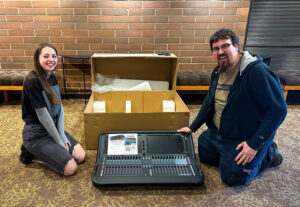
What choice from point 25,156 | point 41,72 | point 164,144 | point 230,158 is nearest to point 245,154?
point 230,158

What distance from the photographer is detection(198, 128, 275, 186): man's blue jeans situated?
63.2 inches

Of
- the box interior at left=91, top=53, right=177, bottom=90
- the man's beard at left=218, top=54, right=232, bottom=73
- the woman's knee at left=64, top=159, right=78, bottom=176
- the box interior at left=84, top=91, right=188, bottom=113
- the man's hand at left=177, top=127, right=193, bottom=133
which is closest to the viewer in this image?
the man's beard at left=218, top=54, right=232, bottom=73

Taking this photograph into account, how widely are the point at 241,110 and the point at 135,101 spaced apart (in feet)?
4.17

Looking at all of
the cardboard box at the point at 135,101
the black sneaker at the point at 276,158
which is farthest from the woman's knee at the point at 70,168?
the black sneaker at the point at 276,158

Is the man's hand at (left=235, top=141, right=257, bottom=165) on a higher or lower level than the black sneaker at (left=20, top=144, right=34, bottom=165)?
higher

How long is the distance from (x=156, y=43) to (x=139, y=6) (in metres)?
0.55

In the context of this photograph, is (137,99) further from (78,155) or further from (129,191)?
(129,191)

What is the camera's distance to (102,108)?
2.39m

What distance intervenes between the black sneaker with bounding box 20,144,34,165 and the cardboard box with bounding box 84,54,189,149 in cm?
46

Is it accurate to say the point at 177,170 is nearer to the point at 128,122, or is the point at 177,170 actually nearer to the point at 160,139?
the point at 160,139

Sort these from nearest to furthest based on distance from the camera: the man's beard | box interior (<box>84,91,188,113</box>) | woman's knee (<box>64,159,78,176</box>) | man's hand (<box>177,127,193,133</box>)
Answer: the man's beard < woman's knee (<box>64,159,78,176</box>) < man's hand (<box>177,127,193,133</box>) < box interior (<box>84,91,188,113</box>)

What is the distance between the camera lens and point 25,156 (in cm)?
183

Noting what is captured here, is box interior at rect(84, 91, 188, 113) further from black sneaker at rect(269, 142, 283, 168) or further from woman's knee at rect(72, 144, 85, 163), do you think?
black sneaker at rect(269, 142, 283, 168)

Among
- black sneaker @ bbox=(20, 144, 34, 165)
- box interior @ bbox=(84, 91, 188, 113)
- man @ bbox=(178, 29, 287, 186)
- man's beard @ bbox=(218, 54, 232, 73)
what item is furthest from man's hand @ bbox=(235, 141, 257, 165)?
black sneaker @ bbox=(20, 144, 34, 165)
